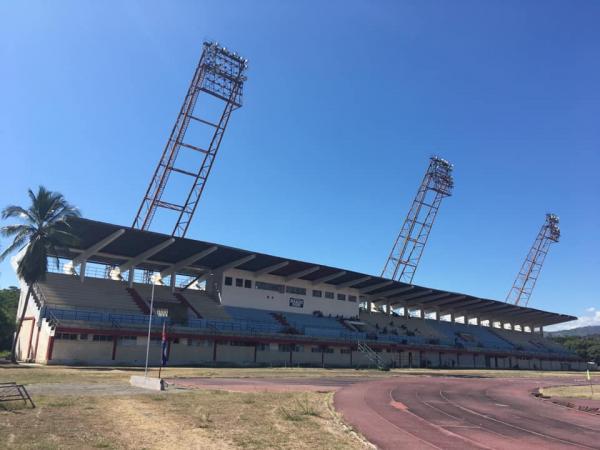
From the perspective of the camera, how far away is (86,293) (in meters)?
50.6

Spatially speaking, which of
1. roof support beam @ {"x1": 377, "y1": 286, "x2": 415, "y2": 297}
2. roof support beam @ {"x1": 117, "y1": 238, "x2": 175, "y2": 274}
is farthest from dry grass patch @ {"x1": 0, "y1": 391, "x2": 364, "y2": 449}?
roof support beam @ {"x1": 377, "y1": 286, "x2": 415, "y2": 297}

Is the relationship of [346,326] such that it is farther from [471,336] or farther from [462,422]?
[462,422]

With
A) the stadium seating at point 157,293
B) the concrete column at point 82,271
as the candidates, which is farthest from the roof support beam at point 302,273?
the concrete column at point 82,271

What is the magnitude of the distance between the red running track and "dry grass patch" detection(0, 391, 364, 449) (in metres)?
1.52

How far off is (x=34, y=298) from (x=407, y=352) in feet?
168

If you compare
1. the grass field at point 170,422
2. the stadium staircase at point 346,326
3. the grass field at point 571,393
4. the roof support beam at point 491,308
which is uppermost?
the roof support beam at point 491,308

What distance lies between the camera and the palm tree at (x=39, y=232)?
4244 centimetres

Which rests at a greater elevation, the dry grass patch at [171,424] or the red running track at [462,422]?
the dry grass patch at [171,424]

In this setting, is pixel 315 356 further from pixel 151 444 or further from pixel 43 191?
pixel 151 444

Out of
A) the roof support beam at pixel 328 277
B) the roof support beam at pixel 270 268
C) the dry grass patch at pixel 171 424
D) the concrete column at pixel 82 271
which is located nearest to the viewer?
the dry grass patch at pixel 171 424

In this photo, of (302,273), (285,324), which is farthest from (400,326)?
(285,324)

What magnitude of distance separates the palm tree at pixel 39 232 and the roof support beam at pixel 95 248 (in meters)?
4.56

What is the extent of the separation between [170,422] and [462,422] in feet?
36.3

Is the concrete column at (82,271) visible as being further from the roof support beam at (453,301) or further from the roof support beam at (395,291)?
the roof support beam at (453,301)
